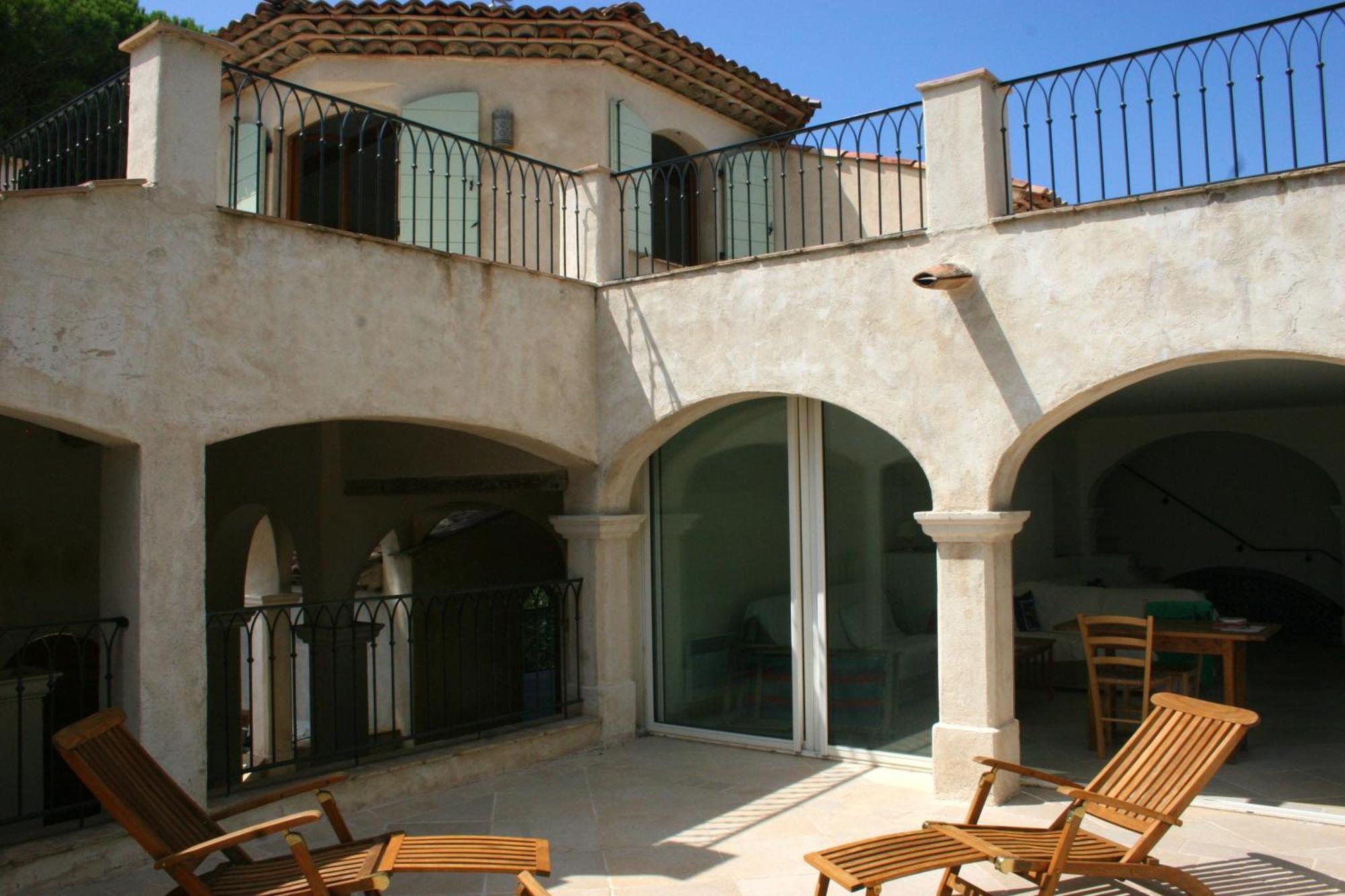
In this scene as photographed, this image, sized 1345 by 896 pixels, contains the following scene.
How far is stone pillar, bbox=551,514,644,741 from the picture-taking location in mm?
8102

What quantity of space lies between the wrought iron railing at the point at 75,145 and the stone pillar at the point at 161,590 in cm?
174

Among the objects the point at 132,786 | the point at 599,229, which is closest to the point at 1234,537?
the point at 599,229

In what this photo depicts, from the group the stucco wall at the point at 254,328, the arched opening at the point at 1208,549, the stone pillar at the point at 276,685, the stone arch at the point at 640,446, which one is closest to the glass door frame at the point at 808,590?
the stone arch at the point at 640,446

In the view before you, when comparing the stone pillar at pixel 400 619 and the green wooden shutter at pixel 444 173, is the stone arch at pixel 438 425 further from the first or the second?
the stone pillar at pixel 400 619

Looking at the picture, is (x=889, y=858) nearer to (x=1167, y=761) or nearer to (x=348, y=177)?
(x=1167, y=761)

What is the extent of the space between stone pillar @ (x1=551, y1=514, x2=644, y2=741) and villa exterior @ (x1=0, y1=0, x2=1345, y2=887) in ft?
0.13

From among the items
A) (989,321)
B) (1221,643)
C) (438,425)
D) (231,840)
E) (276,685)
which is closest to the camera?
(231,840)

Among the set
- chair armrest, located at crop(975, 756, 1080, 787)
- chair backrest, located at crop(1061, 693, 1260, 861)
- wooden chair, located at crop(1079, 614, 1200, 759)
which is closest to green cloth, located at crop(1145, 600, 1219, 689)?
wooden chair, located at crop(1079, 614, 1200, 759)

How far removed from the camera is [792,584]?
7688 millimetres

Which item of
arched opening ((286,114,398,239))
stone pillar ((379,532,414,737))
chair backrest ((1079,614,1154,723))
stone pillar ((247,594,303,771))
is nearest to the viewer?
chair backrest ((1079,614,1154,723))

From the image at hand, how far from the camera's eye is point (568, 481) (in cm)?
833

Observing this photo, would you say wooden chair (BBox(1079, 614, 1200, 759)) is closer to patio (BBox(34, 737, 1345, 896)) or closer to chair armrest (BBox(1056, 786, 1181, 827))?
patio (BBox(34, 737, 1345, 896))

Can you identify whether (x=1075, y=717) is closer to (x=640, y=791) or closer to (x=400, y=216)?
(x=640, y=791)

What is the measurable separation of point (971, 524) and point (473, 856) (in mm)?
3448
